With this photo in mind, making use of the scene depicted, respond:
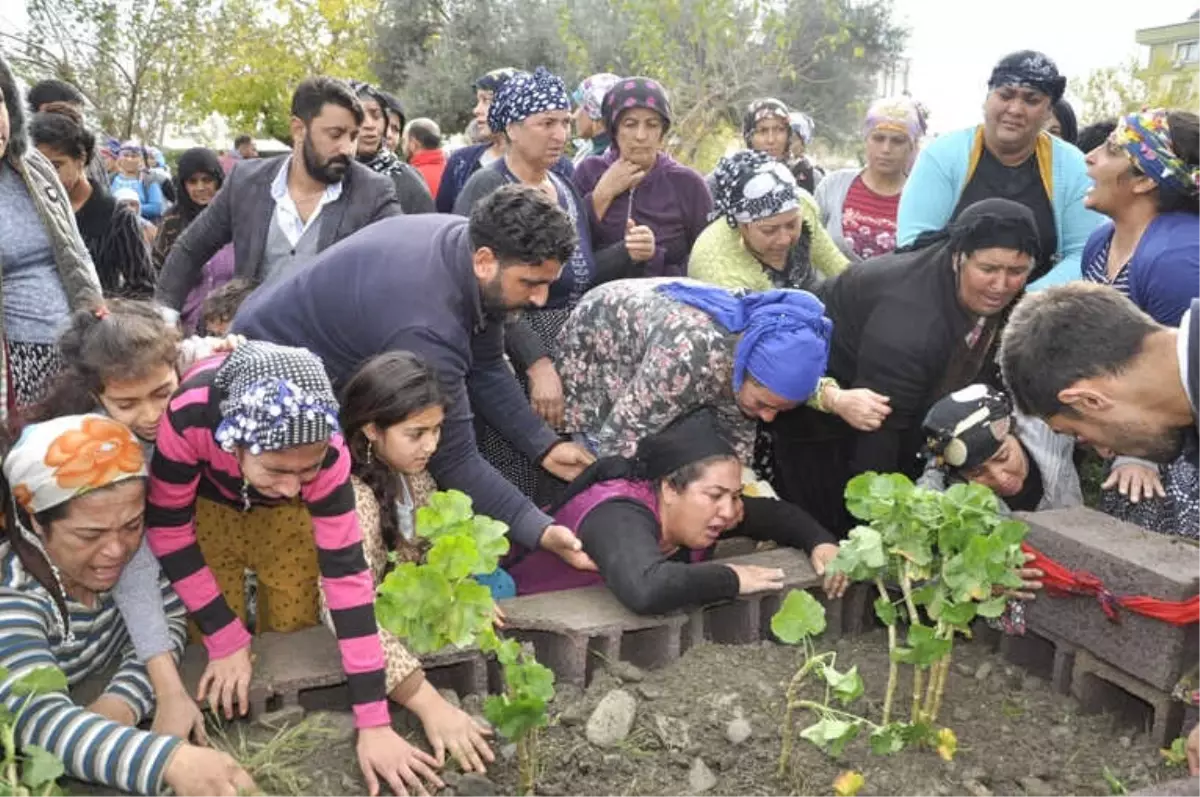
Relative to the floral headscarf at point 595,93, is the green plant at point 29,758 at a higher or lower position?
lower

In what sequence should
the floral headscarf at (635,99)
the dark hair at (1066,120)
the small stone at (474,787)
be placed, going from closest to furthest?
the small stone at (474,787)
the floral headscarf at (635,99)
the dark hair at (1066,120)

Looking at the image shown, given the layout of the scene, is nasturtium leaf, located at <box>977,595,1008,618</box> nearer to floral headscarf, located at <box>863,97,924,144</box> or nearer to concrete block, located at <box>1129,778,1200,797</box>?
concrete block, located at <box>1129,778,1200,797</box>

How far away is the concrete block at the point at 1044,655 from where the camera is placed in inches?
Answer: 110

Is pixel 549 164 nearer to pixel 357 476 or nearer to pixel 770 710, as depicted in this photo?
pixel 357 476

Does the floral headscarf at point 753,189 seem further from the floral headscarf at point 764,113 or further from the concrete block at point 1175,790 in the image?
the concrete block at point 1175,790

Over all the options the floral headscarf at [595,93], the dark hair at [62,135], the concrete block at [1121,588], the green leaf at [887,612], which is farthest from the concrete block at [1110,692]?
the dark hair at [62,135]

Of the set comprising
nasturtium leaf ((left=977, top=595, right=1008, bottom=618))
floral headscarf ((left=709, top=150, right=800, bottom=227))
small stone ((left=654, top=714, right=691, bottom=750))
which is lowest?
small stone ((left=654, top=714, right=691, bottom=750))

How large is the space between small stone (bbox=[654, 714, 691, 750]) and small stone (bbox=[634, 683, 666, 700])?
104 mm

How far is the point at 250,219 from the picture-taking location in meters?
3.73

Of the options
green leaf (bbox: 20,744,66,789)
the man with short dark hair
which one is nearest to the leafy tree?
the man with short dark hair

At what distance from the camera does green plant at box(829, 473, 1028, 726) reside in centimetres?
233

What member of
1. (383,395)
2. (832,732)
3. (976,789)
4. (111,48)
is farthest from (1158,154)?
(111,48)

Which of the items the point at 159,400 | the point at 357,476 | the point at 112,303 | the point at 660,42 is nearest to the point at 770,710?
the point at 357,476

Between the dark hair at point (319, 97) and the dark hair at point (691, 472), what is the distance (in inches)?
73.3
